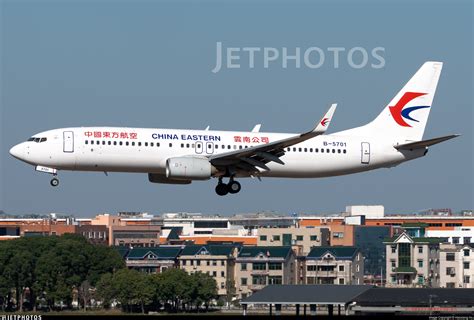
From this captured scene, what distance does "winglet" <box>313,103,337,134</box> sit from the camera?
249 feet

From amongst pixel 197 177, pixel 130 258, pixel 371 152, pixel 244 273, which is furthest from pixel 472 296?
pixel 130 258

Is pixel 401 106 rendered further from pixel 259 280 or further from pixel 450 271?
pixel 450 271

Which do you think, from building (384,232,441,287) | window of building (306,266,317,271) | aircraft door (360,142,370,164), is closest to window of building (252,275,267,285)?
window of building (306,266,317,271)

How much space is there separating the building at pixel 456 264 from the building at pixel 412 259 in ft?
3.37

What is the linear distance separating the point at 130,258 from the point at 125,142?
336 ft

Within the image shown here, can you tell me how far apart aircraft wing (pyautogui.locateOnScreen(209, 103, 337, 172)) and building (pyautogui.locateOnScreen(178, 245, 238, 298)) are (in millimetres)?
92736

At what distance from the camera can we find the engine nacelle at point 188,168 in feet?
255

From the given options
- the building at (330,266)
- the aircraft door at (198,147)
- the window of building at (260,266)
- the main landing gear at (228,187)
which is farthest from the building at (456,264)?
the aircraft door at (198,147)

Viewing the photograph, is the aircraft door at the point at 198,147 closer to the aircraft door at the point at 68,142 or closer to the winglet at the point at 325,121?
the aircraft door at the point at 68,142

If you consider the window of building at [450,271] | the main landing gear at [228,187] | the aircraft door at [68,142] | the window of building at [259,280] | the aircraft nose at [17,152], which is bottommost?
the window of building at [259,280]

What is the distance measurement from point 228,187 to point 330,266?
319ft

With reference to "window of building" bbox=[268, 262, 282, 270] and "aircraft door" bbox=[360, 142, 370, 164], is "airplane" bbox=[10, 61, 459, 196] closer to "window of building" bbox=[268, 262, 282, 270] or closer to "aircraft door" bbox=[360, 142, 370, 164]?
"aircraft door" bbox=[360, 142, 370, 164]

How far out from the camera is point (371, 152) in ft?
274

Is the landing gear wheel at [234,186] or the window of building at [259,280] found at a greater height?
the landing gear wheel at [234,186]
